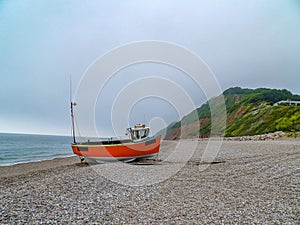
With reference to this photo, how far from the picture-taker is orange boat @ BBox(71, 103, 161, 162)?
16.2m

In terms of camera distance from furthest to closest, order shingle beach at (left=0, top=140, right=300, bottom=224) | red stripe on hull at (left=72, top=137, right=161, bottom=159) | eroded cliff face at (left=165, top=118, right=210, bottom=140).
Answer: eroded cliff face at (left=165, top=118, right=210, bottom=140)
red stripe on hull at (left=72, top=137, right=161, bottom=159)
shingle beach at (left=0, top=140, right=300, bottom=224)

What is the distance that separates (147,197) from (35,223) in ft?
10.1

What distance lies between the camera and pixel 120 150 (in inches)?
636

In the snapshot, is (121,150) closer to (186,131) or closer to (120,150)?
(120,150)

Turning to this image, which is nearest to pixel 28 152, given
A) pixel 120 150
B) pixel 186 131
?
pixel 120 150

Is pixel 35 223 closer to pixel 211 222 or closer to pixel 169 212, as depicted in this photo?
pixel 169 212

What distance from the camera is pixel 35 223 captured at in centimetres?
505

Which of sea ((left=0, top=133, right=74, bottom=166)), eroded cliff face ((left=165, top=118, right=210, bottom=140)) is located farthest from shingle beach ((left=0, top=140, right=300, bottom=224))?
eroded cliff face ((left=165, top=118, right=210, bottom=140))

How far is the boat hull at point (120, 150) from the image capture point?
16.2 m

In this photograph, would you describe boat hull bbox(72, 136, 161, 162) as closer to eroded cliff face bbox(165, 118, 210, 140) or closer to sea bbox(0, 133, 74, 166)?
sea bbox(0, 133, 74, 166)

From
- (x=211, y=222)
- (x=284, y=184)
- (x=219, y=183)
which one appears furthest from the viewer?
(x=219, y=183)

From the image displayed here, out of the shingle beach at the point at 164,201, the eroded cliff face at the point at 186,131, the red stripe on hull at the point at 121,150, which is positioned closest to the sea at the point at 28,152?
the red stripe on hull at the point at 121,150

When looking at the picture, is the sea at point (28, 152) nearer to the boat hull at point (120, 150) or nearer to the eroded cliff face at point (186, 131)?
the boat hull at point (120, 150)

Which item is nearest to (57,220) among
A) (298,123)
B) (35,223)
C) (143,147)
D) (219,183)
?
(35,223)
